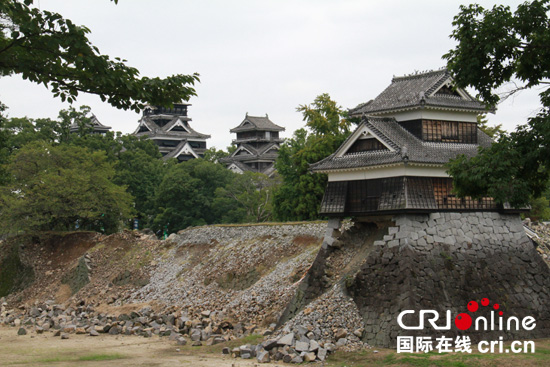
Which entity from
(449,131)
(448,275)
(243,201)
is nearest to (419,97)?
(449,131)

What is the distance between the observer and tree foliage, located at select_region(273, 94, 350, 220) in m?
48.1

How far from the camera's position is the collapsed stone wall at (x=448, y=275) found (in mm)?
27766

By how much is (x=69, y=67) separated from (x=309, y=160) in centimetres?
3477

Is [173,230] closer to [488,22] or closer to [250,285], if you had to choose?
[250,285]

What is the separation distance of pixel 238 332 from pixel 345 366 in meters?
7.77

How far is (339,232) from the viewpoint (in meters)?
32.5

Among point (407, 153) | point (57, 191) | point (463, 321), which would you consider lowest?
point (463, 321)

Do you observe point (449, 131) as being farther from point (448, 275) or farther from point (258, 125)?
point (258, 125)

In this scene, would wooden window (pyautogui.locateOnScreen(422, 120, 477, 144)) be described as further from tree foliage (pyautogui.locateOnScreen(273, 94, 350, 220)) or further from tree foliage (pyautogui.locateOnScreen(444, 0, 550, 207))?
tree foliage (pyautogui.locateOnScreen(273, 94, 350, 220))

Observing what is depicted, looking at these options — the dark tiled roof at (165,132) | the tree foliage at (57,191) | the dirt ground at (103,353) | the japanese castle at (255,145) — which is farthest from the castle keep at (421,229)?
the dark tiled roof at (165,132)

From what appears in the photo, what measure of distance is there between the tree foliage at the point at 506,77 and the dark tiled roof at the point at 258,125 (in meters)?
77.8

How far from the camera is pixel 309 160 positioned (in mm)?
48156

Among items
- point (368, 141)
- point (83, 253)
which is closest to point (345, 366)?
point (368, 141)

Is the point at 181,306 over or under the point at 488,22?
under
